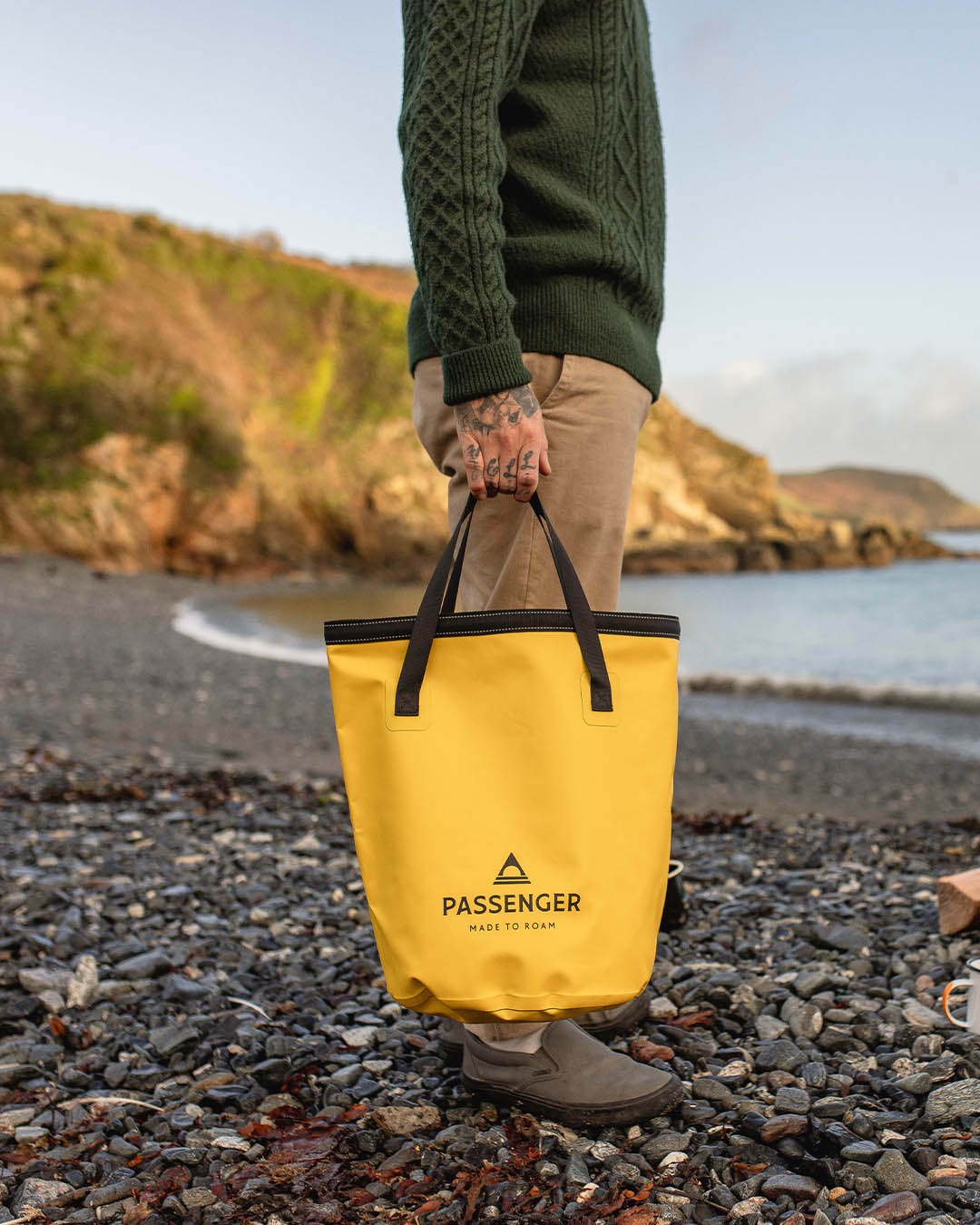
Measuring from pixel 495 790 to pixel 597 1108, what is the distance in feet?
2.11

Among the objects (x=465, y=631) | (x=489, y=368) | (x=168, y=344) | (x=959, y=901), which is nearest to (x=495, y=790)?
(x=465, y=631)

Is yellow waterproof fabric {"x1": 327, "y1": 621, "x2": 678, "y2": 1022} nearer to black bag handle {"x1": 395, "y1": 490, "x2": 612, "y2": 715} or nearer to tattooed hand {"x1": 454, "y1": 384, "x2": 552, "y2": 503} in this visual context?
black bag handle {"x1": 395, "y1": 490, "x2": 612, "y2": 715}

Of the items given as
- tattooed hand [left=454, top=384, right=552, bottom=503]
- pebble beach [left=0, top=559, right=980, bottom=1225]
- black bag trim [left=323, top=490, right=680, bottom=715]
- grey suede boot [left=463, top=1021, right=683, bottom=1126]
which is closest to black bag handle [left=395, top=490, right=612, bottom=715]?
black bag trim [left=323, top=490, right=680, bottom=715]

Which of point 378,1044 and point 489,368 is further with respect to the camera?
point 378,1044

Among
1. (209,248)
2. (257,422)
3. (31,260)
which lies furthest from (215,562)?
(209,248)

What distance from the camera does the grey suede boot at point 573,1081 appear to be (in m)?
1.67

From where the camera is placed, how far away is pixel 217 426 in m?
33.7

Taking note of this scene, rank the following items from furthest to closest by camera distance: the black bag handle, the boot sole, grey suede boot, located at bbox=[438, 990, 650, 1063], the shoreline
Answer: the shoreline
grey suede boot, located at bbox=[438, 990, 650, 1063]
the boot sole
the black bag handle

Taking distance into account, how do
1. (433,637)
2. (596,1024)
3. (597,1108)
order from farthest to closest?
(596,1024) → (597,1108) → (433,637)

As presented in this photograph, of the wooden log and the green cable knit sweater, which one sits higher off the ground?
the green cable knit sweater

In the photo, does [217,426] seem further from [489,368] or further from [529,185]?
[489,368]

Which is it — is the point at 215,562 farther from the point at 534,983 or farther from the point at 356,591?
the point at 534,983

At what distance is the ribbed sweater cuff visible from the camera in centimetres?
157

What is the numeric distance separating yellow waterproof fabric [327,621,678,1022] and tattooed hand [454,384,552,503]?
10.9 inches
